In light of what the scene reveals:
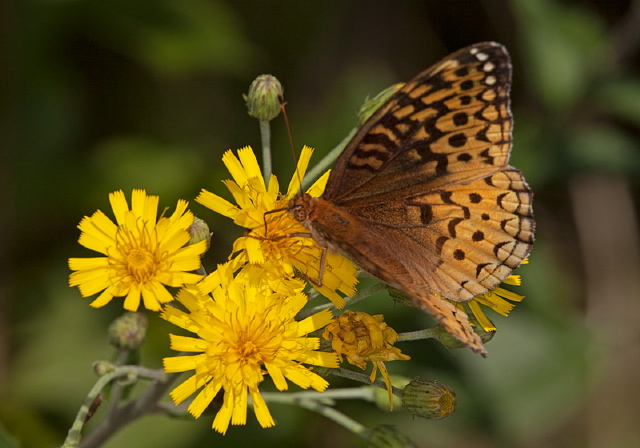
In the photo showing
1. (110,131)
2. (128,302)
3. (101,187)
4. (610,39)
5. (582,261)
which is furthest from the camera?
(582,261)

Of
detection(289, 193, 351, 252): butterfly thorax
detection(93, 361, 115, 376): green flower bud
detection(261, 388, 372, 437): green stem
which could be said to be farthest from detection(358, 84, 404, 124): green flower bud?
detection(93, 361, 115, 376): green flower bud

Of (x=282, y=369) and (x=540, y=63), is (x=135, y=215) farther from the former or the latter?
(x=540, y=63)

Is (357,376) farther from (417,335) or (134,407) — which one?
(134,407)

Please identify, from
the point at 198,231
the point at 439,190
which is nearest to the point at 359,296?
the point at 439,190

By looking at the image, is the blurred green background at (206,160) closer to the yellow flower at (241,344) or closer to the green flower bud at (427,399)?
the green flower bud at (427,399)

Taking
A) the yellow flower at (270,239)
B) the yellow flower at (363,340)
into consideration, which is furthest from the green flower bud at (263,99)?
the yellow flower at (363,340)

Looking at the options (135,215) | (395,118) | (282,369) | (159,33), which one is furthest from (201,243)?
(159,33)
